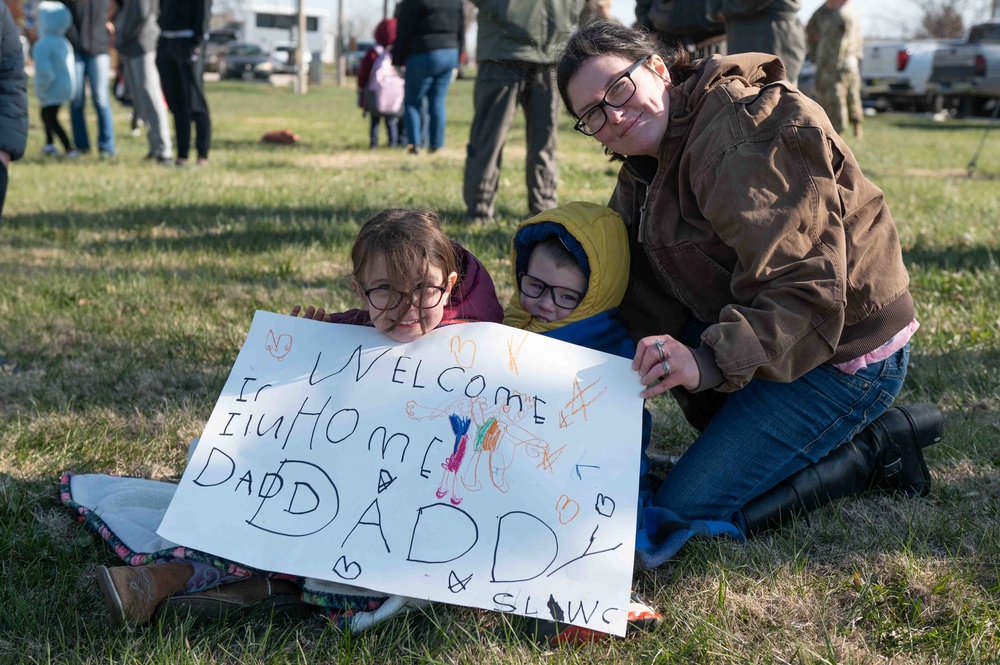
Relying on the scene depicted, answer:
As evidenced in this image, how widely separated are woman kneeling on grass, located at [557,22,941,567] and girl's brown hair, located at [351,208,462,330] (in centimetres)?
44

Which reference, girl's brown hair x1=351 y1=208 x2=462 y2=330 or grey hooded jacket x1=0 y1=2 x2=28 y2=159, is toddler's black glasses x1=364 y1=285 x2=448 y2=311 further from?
grey hooded jacket x1=0 y1=2 x2=28 y2=159

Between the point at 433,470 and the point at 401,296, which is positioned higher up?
the point at 401,296

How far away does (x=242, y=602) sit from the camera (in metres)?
1.96

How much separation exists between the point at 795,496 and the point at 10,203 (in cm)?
632

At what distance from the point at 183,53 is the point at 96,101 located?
1.92 m

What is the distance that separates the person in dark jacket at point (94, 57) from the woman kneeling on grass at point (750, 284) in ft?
29.0

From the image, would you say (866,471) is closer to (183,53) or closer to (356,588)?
(356,588)

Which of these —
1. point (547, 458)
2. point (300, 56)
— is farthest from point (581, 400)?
point (300, 56)

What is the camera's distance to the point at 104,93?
9.97 meters

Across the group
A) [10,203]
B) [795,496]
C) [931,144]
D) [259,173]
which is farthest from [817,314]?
[931,144]

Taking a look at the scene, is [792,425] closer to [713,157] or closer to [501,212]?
[713,157]

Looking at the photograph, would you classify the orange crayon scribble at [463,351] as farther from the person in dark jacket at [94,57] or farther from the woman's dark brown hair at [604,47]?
the person in dark jacket at [94,57]

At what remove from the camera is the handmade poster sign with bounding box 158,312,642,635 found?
Answer: 1881mm

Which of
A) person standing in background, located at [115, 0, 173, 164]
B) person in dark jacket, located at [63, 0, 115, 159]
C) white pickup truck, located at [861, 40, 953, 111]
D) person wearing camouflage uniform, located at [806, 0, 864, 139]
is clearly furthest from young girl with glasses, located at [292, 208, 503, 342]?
white pickup truck, located at [861, 40, 953, 111]
